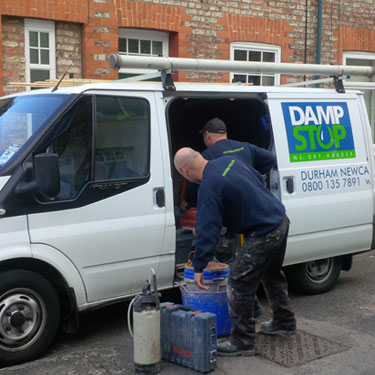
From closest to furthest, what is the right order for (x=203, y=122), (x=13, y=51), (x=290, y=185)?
(x=290, y=185) → (x=203, y=122) → (x=13, y=51)

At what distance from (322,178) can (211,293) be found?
1.91 meters

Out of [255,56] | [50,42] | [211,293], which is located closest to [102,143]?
[211,293]

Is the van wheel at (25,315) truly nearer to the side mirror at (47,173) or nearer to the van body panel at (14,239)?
the van body panel at (14,239)

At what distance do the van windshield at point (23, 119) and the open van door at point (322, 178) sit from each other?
2181 millimetres

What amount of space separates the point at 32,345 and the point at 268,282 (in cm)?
197

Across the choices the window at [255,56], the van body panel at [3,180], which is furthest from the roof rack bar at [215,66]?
the window at [255,56]

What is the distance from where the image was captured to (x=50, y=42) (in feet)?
34.4

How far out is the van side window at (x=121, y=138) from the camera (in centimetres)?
521

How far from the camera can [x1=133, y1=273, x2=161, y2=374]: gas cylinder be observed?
4.61 m

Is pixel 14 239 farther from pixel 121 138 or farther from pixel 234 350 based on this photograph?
pixel 234 350

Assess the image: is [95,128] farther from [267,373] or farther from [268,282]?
[267,373]

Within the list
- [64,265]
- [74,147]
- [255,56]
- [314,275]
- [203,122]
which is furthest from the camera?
[255,56]

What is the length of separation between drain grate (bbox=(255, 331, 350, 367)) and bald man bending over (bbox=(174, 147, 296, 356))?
7.6 inches

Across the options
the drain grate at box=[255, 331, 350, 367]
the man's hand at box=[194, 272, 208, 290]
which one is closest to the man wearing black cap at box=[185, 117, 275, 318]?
the drain grate at box=[255, 331, 350, 367]
